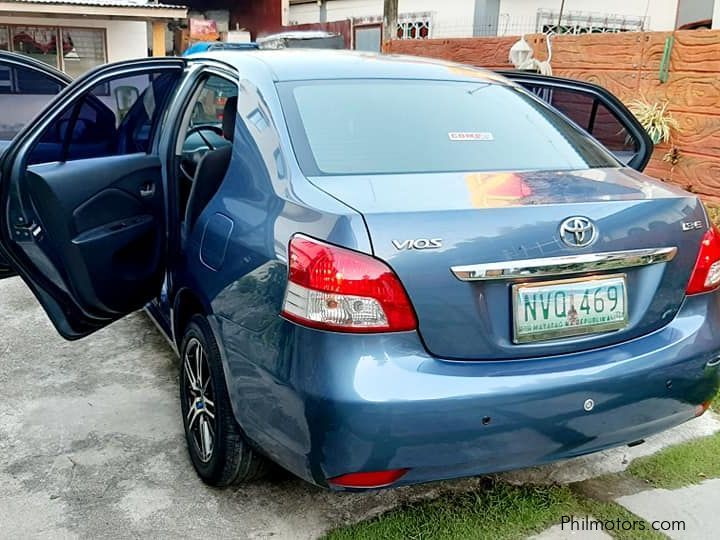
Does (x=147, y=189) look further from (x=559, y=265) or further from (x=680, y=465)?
(x=680, y=465)

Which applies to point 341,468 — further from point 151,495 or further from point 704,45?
point 704,45

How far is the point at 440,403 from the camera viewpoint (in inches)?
78.2

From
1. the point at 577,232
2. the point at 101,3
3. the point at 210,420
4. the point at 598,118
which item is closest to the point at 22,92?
the point at 210,420

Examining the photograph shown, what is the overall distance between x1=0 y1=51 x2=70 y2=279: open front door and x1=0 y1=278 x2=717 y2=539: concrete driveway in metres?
1.35

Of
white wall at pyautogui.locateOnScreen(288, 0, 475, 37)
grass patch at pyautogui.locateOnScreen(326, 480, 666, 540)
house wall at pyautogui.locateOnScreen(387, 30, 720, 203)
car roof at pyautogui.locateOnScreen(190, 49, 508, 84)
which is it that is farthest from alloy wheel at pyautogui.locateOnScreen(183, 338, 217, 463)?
white wall at pyautogui.locateOnScreen(288, 0, 475, 37)

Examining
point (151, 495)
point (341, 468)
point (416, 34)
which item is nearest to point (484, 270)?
point (341, 468)

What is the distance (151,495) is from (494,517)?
1.27 meters

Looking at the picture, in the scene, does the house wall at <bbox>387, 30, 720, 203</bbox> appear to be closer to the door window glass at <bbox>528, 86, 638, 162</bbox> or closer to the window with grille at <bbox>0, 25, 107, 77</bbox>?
the door window glass at <bbox>528, 86, 638, 162</bbox>

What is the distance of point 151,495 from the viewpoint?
272cm

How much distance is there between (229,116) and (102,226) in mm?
728

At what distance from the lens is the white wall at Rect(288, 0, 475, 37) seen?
1478 cm

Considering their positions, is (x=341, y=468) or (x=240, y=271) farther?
(x=240, y=271)
